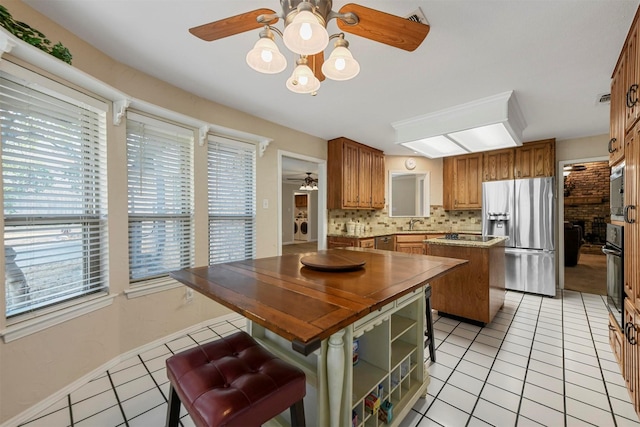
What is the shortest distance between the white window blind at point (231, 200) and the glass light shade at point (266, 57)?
1777 mm

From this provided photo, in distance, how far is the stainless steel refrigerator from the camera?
12.3 feet

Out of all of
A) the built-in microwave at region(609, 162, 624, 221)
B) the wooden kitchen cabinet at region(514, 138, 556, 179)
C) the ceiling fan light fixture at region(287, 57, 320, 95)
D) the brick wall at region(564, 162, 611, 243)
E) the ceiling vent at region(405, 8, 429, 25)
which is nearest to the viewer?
the ceiling fan light fixture at region(287, 57, 320, 95)

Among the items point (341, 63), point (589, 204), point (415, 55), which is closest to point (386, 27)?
point (341, 63)

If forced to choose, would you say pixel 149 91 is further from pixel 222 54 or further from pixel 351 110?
pixel 351 110

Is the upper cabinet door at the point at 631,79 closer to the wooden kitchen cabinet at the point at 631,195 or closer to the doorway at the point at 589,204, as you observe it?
the wooden kitchen cabinet at the point at 631,195

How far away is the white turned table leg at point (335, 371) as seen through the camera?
1033 mm

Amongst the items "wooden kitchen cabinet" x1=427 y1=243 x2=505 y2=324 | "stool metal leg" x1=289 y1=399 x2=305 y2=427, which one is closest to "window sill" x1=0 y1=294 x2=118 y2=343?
"stool metal leg" x1=289 y1=399 x2=305 y2=427

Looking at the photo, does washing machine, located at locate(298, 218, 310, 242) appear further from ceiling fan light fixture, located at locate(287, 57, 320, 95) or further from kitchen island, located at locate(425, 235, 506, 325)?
ceiling fan light fixture, located at locate(287, 57, 320, 95)

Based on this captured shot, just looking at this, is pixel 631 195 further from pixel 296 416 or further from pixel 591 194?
pixel 591 194

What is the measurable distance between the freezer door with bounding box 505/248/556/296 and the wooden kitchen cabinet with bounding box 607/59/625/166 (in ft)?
6.83

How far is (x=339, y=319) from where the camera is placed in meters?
0.83

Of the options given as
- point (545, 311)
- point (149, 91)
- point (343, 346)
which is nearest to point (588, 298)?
point (545, 311)

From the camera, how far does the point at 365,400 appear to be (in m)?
1.30

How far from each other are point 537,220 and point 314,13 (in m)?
4.40
